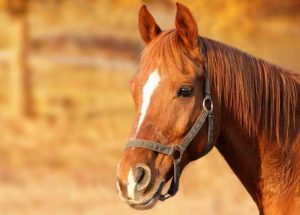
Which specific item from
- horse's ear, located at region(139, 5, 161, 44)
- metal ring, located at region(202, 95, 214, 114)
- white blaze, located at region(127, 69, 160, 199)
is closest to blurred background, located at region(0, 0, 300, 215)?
horse's ear, located at region(139, 5, 161, 44)

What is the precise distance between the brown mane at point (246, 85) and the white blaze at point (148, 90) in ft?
0.29

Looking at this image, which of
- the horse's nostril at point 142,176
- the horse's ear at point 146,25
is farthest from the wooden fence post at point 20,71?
the horse's nostril at point 142,176

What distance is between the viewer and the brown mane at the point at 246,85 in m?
3.90

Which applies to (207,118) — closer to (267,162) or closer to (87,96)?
(267,162)

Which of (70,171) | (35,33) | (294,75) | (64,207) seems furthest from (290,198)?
(35,33)

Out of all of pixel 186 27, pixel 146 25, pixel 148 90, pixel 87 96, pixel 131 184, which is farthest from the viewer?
pixel 87 96

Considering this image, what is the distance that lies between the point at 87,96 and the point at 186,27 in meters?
14.9

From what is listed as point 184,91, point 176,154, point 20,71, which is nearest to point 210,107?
point 184,91

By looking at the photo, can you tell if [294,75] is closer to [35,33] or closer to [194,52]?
[194,52]

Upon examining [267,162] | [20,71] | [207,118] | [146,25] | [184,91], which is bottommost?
[267,162]

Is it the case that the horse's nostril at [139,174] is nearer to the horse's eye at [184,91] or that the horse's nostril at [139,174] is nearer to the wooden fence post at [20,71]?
the horse's eye at [184,91]

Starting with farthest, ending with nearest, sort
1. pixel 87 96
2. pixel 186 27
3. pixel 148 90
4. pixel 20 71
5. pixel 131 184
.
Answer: pixel 87 96 → pixel 20 71 → pixel 186 27 → pixel 148 90 → pixel 131 184

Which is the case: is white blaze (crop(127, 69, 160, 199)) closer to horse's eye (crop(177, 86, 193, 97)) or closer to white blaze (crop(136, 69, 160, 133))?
white blaze (crop(136, 69, 160, 133))

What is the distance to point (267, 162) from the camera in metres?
4.00
